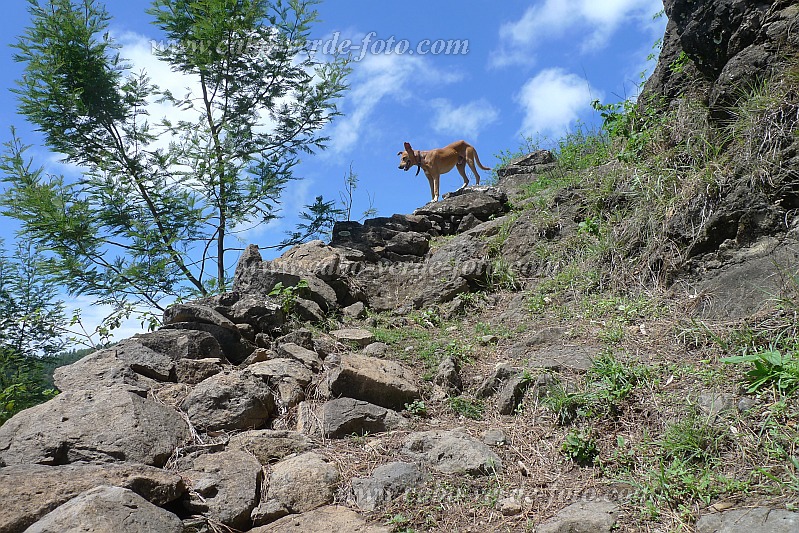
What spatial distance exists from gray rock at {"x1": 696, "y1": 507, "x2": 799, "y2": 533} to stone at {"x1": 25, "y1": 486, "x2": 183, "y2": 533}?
2.56 meters

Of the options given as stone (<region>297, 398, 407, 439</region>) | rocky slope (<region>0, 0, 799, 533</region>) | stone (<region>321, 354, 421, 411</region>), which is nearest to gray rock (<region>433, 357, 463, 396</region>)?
rocky slope (<region>0, 0, 799, 533</region>)

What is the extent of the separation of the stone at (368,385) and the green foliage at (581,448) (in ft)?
4.76

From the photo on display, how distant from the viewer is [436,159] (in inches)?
481

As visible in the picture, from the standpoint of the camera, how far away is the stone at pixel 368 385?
14.6 ft

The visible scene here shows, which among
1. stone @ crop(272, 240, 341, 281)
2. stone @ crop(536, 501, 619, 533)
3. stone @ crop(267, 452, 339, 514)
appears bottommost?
stone @ crop(536, 501, 619, 533)

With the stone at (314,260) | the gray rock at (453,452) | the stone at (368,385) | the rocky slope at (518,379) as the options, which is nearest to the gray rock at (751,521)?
the rocky slope at (518,379)

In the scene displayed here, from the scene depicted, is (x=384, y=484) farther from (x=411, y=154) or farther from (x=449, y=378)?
(x=411, y=154)

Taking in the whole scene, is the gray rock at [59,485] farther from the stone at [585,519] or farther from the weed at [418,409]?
the stone at [585,519]

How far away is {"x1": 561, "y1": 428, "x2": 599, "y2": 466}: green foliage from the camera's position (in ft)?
11.3

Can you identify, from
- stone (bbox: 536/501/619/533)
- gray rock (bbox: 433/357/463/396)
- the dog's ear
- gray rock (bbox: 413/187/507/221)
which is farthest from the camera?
the dog's ear

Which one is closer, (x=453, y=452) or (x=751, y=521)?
(x=751, y=521)

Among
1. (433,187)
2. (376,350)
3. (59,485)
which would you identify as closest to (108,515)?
(59,485)

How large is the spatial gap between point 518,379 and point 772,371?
1.61m

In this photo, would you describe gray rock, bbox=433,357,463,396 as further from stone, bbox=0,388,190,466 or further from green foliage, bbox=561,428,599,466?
stone, bbox=0,388,190,466
